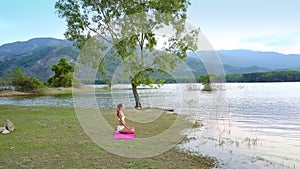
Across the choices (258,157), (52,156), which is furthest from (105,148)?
(258,157)

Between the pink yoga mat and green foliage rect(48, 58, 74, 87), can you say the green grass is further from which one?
green foliage rect(48, 58, 74, 87)

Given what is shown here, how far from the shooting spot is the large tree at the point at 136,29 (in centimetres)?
2486

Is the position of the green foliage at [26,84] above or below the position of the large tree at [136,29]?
below

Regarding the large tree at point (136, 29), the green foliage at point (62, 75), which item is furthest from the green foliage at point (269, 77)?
the large tree at point (136, 29)

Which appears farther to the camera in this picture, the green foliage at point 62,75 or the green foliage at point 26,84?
the green foliage at point 62,75

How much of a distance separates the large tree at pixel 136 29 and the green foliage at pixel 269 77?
10791 centimetres

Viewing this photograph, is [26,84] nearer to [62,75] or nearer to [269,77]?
[62,75]

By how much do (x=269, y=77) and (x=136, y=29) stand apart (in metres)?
118

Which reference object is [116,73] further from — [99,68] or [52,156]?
[52,156]

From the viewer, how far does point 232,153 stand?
12227mm

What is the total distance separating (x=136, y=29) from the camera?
24.3 meters

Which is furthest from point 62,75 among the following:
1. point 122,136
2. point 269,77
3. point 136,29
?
point 269,77

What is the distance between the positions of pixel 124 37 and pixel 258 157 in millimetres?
16707

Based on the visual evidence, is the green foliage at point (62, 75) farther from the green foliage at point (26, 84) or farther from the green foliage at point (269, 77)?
the green foliage at point (269, 77)
